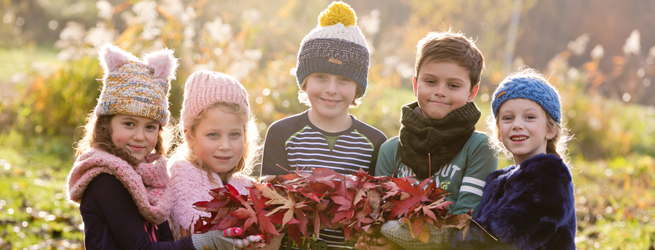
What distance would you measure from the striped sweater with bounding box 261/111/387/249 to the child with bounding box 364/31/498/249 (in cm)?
36

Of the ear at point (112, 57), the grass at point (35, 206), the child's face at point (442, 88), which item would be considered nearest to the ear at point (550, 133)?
the child's face at point (442, 88)

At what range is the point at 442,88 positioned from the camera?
2.77m

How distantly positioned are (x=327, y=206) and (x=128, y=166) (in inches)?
41.6

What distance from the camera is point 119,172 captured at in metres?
2.45

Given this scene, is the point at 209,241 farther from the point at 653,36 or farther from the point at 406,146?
the point at 653,36

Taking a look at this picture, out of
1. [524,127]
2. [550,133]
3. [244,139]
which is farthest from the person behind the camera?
[244,139]

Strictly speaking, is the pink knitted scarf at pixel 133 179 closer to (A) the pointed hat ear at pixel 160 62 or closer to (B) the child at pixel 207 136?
(B) the child at pixel 207 136

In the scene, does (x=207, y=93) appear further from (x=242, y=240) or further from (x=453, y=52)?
(x=453, y=52)

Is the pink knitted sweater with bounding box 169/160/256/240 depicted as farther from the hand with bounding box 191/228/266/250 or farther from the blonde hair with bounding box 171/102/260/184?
the hand with bounding box 191/228/266/250

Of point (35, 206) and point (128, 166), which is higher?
point (128, 166)

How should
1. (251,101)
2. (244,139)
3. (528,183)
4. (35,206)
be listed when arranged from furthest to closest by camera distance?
1. (251,101)
2. (35,206)
3. (244,139)
4. (528,183)

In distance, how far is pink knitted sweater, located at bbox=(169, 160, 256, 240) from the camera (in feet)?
8.94

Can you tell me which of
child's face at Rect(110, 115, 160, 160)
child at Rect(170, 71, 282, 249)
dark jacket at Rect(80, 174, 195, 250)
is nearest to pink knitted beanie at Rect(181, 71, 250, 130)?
child at Rect(170, 71, 282, 249)

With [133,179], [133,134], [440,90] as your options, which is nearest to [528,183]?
[440,90]
